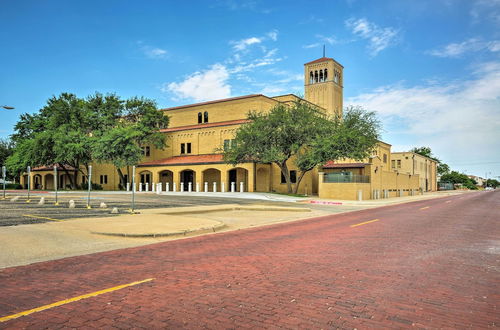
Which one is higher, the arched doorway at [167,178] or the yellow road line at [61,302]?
the arched doorway at [167,178]

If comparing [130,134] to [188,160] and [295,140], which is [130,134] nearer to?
[188,160]

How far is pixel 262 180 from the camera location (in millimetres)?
46938

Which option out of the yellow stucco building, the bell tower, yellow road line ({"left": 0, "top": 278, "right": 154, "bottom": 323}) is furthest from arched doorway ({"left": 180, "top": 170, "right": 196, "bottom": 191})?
yellow road line ({"left": 0, "top": 278, "right": 154, "bottom": 323})

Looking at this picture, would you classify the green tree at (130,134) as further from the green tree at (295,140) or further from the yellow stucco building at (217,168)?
the green tree at (295,140)

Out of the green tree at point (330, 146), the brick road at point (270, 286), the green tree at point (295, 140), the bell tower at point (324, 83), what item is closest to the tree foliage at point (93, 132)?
the green tree at point (295, 140)

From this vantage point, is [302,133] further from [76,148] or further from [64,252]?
[64,252]

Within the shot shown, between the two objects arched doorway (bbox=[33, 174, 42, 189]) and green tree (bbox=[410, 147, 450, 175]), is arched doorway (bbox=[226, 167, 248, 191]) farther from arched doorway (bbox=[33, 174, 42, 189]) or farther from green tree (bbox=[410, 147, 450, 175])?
green tree (bbox=[410, 147, 450, 175])

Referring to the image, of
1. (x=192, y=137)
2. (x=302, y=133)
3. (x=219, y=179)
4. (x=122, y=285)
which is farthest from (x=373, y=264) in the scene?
(x=192, y=137)

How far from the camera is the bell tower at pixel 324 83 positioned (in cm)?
7450

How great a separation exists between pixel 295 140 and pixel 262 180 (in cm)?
851

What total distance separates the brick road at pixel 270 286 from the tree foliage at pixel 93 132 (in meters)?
39.8

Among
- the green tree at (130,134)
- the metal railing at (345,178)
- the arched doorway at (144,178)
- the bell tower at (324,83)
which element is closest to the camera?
the metal railing at (345,178)

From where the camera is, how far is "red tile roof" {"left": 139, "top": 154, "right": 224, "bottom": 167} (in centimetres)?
4641

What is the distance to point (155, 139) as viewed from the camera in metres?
51.3
